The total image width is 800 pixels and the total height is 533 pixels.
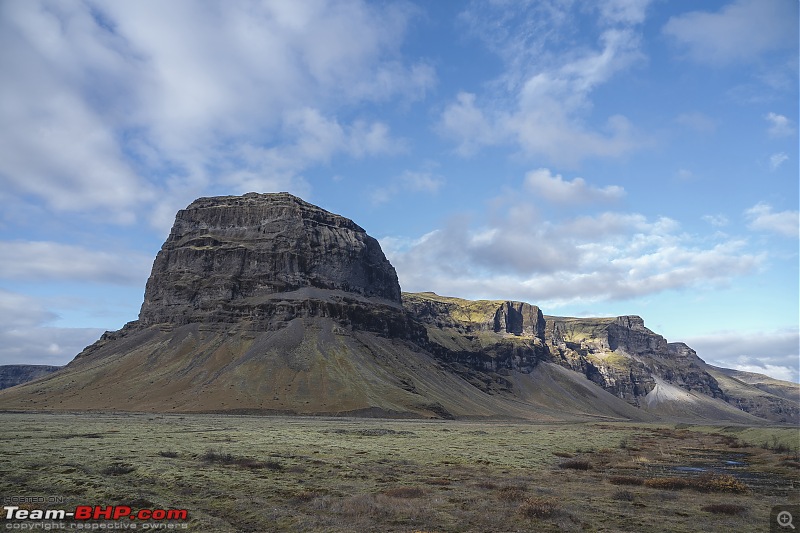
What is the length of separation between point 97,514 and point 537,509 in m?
18.5

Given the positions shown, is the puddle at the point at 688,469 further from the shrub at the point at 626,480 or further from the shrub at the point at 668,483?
the shrub at the point at 626,480

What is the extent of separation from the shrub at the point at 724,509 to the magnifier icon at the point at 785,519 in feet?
4.81

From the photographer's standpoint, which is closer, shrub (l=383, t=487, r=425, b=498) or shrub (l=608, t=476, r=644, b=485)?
shrub (l=383, t=487, r=425, b=498)

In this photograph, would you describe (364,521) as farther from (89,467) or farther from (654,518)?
(89,467)

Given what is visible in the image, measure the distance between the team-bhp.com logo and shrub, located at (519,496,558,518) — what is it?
1443 centimetres

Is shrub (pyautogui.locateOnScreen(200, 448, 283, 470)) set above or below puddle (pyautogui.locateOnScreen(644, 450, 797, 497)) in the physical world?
above

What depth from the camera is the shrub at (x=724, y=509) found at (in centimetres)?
2214

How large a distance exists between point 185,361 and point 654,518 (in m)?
175

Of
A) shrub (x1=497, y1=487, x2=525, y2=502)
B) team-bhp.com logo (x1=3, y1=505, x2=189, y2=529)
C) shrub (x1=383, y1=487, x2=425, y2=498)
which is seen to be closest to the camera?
team-bhp.com logo (x1=3, y1=505, x2=189, y2=529)

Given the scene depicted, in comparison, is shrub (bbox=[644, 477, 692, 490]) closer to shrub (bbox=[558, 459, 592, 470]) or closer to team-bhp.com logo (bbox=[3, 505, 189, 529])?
shrub (bbox=[558, 459, 592, 470])

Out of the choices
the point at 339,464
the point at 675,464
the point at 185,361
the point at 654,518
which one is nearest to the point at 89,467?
the point at 339,464

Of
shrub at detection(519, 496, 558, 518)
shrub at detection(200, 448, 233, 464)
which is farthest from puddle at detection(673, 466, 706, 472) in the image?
shrub at detection(200, 448, 233, 464)

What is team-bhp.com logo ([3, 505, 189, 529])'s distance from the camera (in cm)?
1827

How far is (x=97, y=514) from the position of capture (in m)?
19.3
